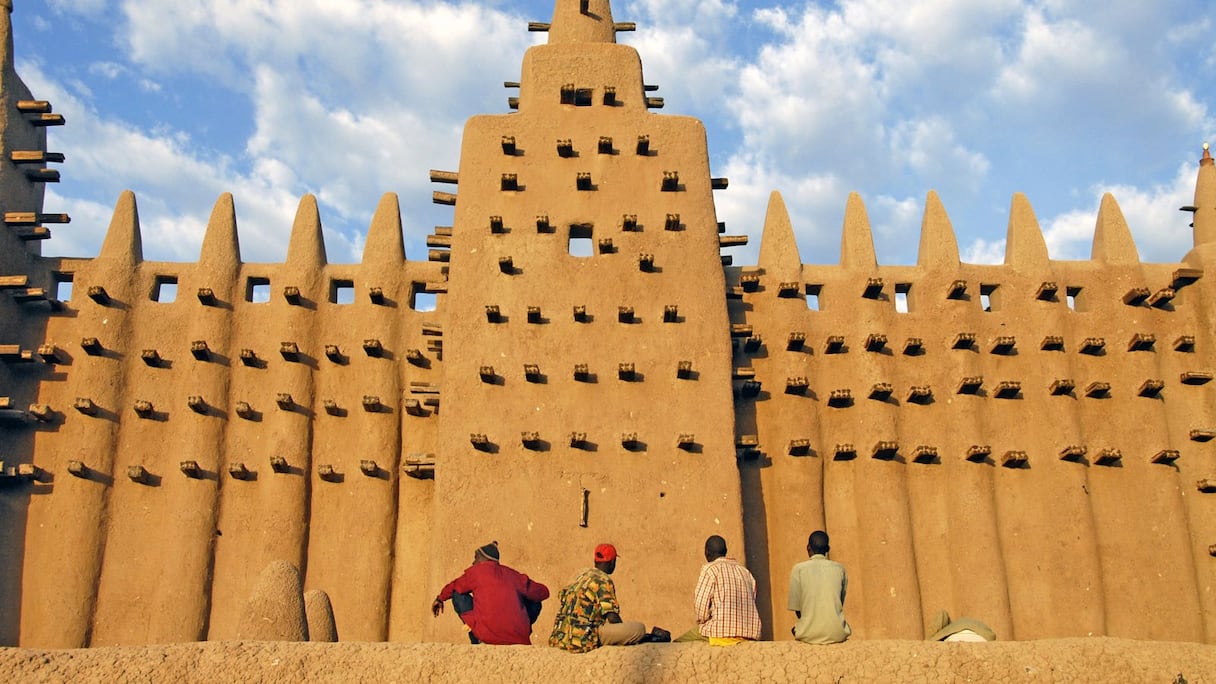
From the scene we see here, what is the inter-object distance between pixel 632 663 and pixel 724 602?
0.80 meters

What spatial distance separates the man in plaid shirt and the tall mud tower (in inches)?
193

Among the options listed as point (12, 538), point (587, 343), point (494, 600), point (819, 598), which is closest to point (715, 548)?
point (819, 598)

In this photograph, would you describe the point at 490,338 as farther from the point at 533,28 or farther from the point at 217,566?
the point at 533,28

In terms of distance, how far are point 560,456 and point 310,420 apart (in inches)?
148

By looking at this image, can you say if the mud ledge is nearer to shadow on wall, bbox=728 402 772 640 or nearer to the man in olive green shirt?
the man in olive green shirt

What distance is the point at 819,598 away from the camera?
26.6 feet

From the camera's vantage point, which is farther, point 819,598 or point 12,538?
point 12,538

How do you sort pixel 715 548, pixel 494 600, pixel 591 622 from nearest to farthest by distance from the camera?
1. pixel 591 622
2. pixel 715 548
3. pixel 494 600

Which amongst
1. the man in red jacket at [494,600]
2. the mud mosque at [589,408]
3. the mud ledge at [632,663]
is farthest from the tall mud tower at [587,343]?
the mud ledge at [632,663]

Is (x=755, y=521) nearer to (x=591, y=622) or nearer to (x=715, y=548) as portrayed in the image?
(x=715, y=548)

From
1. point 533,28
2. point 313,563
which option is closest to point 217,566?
point 313,563

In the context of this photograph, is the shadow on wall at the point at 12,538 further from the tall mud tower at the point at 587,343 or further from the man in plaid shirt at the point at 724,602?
the man in plaid shirt at the point at 724,602

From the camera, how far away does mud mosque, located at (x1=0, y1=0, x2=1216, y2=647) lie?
46.0 ft

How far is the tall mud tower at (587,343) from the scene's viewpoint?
13.4 m
